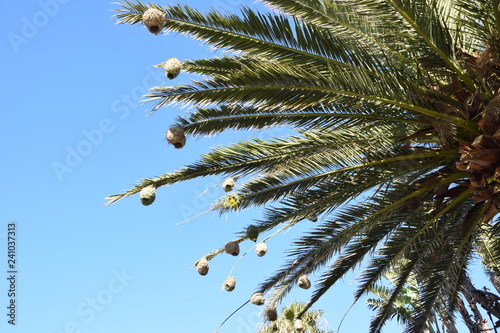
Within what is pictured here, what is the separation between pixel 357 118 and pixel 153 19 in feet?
7.53

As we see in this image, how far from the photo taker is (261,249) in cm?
657

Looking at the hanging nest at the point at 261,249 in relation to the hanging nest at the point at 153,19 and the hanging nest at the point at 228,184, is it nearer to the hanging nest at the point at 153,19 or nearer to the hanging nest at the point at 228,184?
the hanging nest at the point at 228,184

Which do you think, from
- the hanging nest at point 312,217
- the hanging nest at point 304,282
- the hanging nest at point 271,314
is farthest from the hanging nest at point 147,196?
the hanging nest at point 304,282

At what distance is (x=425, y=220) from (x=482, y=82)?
216 centimetres

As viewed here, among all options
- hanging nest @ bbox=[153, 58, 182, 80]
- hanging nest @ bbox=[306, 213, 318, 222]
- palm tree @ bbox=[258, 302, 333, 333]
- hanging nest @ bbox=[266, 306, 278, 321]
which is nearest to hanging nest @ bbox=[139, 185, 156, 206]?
hanging nest @ bbox=[153, 58, 182, 80]

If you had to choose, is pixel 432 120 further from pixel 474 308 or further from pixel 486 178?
pixel 474 308

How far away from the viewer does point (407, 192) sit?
6414mm

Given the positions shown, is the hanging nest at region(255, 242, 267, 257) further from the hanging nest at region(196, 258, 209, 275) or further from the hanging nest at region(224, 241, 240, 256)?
the hanging nest at region(196, 258, 209, 275)

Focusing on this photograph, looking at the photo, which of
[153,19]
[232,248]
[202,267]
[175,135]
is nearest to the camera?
[153,19]

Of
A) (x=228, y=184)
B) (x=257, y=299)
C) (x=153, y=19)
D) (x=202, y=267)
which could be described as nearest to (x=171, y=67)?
(x=153, y=19)

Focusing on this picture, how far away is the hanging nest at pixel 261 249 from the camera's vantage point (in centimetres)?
655

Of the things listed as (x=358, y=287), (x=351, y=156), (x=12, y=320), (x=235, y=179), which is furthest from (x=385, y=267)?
(x=12, y=320)

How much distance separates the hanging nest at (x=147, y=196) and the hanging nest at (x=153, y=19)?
5.31ft

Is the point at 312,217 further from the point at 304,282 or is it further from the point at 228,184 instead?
the point at 228,184
